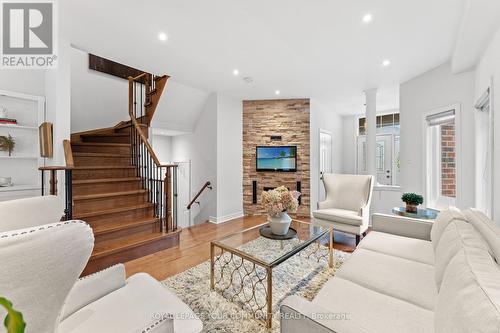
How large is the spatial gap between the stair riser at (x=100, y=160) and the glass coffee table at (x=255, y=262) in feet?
8.51

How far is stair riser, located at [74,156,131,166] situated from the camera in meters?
3.48

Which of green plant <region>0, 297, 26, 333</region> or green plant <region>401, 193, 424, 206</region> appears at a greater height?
green plant <region>0, 297, 26, 333</region>

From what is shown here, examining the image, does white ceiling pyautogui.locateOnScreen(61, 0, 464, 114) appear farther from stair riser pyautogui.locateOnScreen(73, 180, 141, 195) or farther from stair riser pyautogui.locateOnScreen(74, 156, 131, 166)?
stair riser pyautogui.locateOnScreen(73, 180, 141, 195)

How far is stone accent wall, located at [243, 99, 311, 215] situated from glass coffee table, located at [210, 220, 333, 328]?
8.11 feet

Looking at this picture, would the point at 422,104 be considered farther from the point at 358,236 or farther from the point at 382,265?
the point at 382,265

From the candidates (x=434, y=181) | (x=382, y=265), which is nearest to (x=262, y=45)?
(x=382, y=265)

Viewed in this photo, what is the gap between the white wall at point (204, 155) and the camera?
471 cm

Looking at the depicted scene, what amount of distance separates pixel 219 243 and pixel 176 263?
3.14 feet

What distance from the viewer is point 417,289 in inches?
54.7

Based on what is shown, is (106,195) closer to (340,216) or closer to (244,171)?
(244,171)

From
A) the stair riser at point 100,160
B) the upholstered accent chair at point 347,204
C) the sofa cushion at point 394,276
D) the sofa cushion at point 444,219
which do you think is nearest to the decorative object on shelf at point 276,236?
the sofa cushion at point 394,276

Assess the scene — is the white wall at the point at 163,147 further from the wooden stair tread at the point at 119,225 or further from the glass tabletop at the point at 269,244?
the glass tabletop at the point at 269,244

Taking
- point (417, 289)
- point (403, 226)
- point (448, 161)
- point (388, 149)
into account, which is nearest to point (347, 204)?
point (403, 226)

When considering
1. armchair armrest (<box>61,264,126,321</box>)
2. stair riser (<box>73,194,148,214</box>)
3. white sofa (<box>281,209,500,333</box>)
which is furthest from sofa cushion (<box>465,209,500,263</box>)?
stair riser (<box>73,194,148,214</box>)
